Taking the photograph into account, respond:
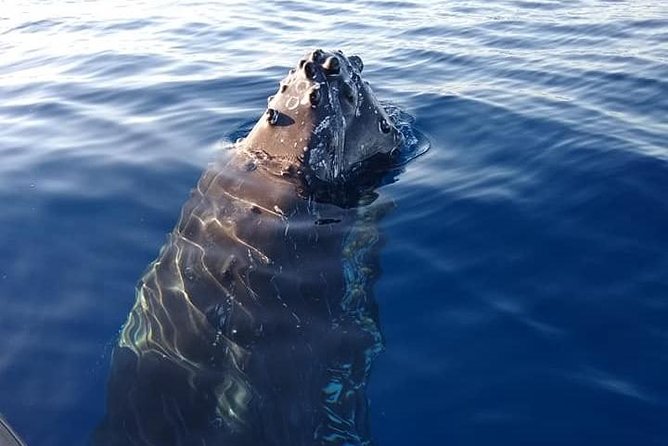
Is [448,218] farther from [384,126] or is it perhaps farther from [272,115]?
[272,115]

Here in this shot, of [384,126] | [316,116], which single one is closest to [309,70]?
[316,116]

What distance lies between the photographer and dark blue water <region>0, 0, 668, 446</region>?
6629 mm

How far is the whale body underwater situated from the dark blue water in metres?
0.31

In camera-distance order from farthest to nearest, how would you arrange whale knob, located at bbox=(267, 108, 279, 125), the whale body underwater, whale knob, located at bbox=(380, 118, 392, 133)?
whale knob, located at bbox=(380, 118, 392, 133) < whale knob, located at bbox=(267, 108, 279, 125) < the whale body underwater

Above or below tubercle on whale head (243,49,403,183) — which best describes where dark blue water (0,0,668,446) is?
below

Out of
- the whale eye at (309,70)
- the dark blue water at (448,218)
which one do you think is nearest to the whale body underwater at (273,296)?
the whale eye at (309,70)

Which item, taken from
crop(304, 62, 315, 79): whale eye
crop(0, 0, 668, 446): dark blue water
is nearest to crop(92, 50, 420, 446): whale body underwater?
crop(304, 62, 315, 79): whale eye

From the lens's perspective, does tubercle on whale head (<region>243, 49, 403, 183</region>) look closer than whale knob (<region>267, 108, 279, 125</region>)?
Yes

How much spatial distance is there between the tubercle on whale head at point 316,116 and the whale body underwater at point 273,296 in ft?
0.05

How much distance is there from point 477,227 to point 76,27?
49.6ft

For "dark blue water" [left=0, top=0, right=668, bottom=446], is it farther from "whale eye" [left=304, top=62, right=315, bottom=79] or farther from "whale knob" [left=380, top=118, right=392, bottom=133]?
"whale eye" [left=304, top=62, right=315, bottom=79]

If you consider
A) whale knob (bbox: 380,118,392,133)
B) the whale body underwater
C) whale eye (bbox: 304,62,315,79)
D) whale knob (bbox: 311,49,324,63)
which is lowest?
the whale body underwater

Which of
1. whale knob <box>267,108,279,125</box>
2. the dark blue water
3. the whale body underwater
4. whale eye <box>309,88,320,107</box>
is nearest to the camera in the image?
the whale body underwater

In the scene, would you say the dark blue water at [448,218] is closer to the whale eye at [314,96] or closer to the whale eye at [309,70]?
the whale eye at [314,96]
